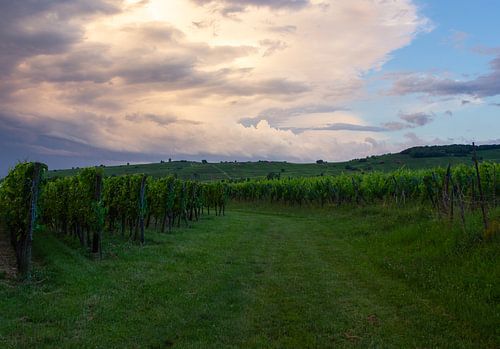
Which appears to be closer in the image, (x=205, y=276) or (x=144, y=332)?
(x=144, y=332)

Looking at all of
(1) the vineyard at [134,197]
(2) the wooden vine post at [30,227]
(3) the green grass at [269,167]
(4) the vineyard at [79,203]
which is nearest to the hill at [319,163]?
(3) the green grass at [269,167]

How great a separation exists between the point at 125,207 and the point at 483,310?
19.4 meters

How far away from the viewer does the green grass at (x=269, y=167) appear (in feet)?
391

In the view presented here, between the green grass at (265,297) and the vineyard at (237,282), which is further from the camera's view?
the vineyard at (237,282)

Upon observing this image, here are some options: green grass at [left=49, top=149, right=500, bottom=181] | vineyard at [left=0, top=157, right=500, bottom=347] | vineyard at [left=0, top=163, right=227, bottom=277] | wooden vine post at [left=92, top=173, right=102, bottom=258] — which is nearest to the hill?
green grass at [left=49, top=149, right=500, bottom=181]

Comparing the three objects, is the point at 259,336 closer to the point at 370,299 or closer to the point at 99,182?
the point at 370,299

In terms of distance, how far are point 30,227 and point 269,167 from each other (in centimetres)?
15392

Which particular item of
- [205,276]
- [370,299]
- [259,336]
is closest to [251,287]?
[205,276]

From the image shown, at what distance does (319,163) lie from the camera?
577 feet

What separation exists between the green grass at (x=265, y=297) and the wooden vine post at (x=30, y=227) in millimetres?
491

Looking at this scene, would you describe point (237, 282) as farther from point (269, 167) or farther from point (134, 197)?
point (269, 167)

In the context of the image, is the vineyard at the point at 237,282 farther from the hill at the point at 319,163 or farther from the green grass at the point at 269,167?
the green grass at the point at 269,167

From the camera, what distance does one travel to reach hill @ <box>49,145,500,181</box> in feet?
387

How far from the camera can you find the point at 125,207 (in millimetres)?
24531
